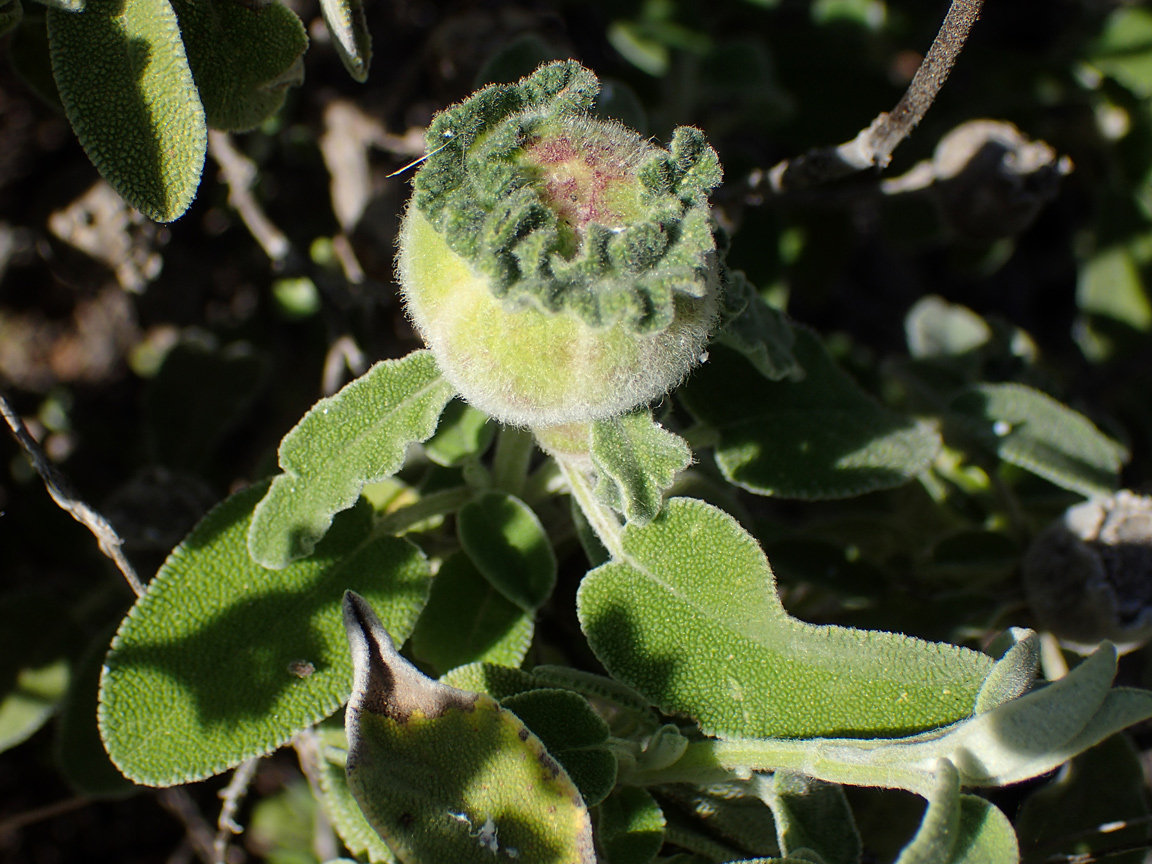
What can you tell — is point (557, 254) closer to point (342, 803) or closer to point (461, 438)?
point (461, 438)

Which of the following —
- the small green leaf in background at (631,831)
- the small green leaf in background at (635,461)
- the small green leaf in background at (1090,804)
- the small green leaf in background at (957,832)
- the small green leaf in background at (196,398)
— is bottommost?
the small green leaf in background at (1090,804)

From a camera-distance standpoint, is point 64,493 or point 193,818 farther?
point 193,818

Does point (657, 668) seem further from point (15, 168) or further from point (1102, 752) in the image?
point (15, 168)

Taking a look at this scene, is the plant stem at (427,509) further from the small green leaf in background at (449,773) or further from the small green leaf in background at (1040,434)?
the small green leaf in background at (1040,434)

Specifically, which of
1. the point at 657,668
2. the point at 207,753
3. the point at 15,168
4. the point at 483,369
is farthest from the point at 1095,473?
the point at 15,168

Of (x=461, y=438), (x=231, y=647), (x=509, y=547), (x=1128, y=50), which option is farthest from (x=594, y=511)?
(x=1128, y=50)

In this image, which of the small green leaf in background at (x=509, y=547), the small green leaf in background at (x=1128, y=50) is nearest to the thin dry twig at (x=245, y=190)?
the small green leaf in background at (x=509, y=547)

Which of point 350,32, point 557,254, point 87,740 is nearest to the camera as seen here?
point 557,254
